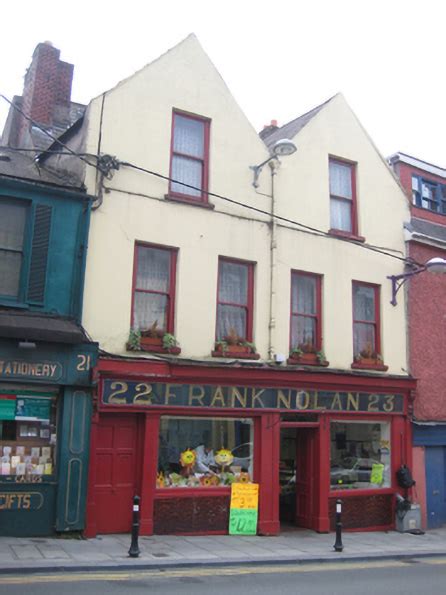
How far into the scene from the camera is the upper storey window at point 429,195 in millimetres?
19359

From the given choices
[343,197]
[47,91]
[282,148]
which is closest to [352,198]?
[343,197]

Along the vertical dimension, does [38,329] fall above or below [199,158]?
below

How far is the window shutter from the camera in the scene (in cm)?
1233

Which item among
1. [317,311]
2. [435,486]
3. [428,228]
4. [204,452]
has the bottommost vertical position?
[435,486]

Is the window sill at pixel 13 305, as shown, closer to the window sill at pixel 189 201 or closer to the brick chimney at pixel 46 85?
the window sill at pixel 189 201

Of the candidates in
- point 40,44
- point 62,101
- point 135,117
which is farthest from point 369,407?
point 40,44

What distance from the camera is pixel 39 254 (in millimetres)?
12508

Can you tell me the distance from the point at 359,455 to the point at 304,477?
5.29 ft

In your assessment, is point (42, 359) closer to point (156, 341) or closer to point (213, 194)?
point (156, 341)

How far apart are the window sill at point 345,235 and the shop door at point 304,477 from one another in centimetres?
499

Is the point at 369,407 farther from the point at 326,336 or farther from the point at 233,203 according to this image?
the point at 233,203

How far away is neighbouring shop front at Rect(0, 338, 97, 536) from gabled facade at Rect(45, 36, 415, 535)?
457 mm

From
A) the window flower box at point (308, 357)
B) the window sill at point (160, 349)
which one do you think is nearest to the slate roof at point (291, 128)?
the window flower box at point (308, 357)

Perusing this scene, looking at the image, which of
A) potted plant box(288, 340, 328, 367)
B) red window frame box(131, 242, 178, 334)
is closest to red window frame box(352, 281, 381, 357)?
potted plant box(288, 340, 328, 367)
